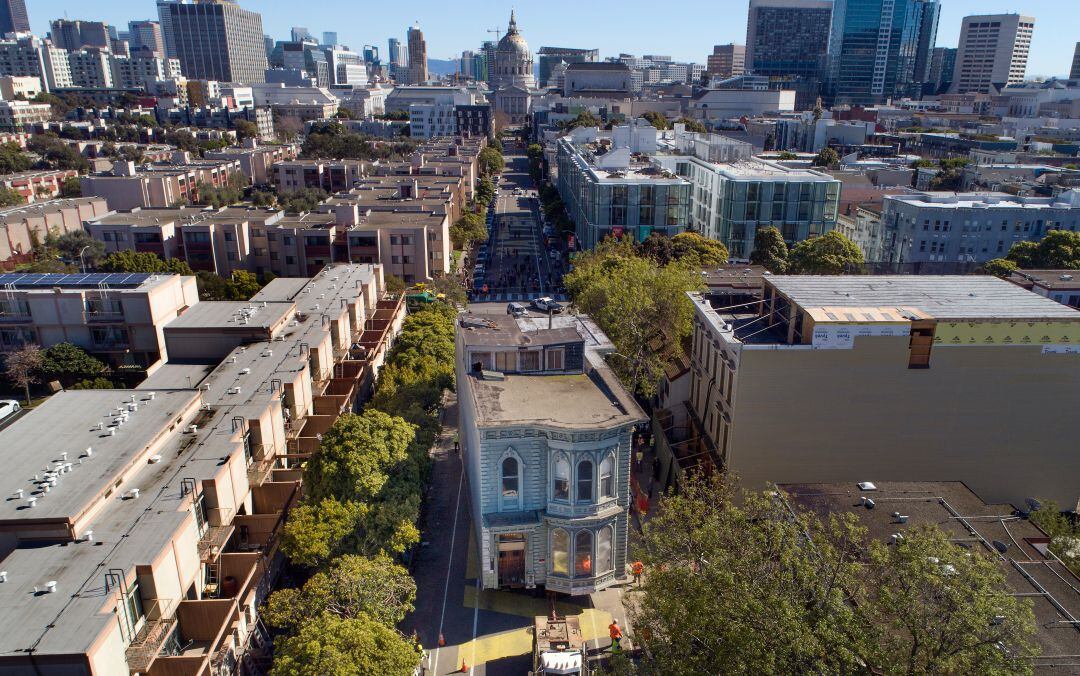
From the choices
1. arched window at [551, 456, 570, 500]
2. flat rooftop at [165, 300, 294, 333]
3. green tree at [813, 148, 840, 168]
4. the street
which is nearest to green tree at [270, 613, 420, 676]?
arched window at [551, 456, 570, 500]

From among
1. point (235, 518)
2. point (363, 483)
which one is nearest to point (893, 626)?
point (363, 483)

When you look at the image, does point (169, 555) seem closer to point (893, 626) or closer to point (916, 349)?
point (893, 626)

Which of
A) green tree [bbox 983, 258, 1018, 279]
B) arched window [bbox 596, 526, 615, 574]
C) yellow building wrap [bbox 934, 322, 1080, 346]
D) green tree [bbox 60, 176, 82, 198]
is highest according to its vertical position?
yellow building wrap [bbox 934, 322, 1080, 346]

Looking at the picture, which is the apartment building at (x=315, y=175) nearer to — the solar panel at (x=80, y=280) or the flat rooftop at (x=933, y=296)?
the solar panel at (x=80, y=280)

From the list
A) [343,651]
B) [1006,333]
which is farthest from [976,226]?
[343,651]

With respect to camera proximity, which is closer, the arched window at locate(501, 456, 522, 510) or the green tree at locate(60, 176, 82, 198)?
the arched window at locate(501, 456, 522, 510)

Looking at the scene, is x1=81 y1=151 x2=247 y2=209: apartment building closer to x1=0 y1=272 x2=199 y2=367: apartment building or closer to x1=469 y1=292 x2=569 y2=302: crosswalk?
x1=469 y1=292 x2=569 y2=302: crosswalk

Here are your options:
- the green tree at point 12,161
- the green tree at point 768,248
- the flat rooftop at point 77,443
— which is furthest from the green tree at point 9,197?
the green tree at point 768,248
